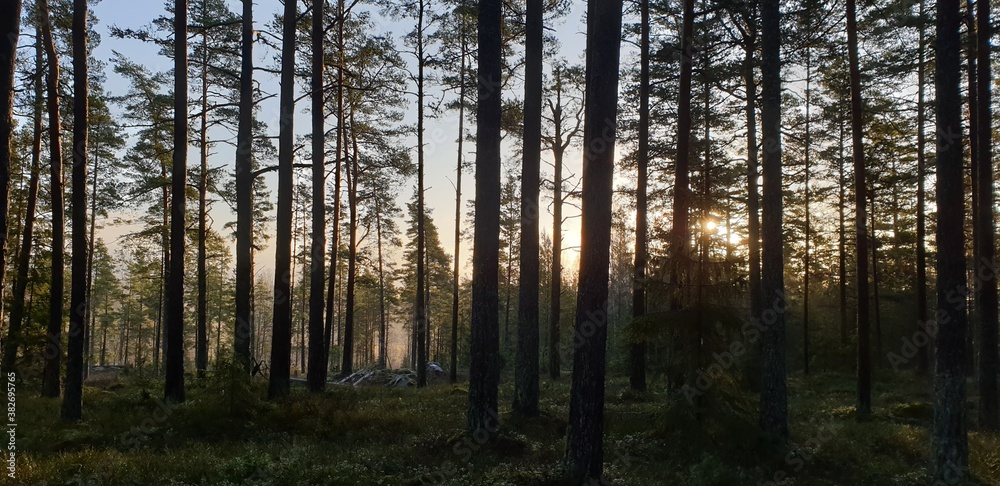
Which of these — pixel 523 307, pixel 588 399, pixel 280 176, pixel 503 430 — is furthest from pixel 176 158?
pixel 588 399

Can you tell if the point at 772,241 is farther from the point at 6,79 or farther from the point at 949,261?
the point at 6,79

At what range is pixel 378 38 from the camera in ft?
59.5

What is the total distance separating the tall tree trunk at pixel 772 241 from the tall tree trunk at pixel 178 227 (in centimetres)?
1307

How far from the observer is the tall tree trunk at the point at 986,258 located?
12977 millimetres

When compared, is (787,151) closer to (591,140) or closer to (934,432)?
(934,432)

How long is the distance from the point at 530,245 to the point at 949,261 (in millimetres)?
7914

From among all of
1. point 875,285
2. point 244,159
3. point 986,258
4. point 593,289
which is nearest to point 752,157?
point 986,258

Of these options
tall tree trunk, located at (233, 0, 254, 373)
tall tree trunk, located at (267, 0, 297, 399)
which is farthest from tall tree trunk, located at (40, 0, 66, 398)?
tall tree trunk, located at (267, 0, 297, 399)

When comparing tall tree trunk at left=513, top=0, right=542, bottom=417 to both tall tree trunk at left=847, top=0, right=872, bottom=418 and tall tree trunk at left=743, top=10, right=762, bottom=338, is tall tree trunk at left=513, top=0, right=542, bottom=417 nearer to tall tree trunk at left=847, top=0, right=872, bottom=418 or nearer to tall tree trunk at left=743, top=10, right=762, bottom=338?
tall tree trunk at left=743, top=10, right=762, bottom=338

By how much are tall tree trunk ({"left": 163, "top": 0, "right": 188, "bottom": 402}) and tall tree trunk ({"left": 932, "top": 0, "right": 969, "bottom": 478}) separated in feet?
51.0

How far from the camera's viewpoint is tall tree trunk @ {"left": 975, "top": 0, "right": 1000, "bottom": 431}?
1298cm

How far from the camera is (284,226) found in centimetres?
1374

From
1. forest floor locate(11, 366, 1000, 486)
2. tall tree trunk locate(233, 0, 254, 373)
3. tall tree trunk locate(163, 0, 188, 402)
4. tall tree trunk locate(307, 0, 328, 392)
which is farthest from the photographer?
tall tree trunk locate(307, 0, 328, 392)

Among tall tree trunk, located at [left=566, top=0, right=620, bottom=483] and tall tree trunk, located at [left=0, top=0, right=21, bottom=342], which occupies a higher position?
tall tree trunk, located at [left=0, top=0, right=21, bottom=342]
